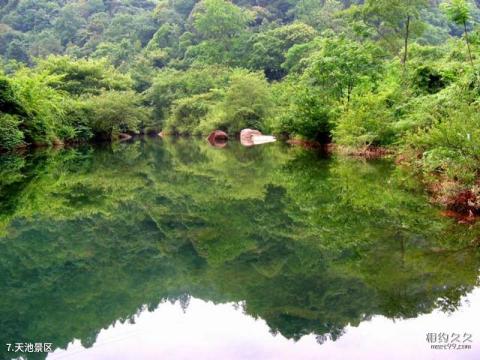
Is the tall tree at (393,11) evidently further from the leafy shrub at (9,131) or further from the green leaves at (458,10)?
the leafy shrub at (9,131)

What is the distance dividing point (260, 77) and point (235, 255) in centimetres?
3258

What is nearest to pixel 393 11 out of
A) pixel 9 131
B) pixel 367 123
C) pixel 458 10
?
pixel 367 123

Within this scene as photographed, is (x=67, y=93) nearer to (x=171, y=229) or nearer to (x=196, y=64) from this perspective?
(x=196, y=64)

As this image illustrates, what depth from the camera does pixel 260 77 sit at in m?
37.8

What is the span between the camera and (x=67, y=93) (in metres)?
33.4

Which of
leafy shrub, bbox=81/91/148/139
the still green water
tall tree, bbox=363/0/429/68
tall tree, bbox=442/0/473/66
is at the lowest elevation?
the still green water

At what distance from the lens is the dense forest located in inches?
514

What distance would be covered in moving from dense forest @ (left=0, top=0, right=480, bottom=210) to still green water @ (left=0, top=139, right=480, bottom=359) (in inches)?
86.0

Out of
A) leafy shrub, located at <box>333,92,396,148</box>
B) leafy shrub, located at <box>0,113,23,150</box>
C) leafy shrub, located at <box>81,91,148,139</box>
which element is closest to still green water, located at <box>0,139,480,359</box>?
leafy shrub, located at <box>333,92,396,148</box>

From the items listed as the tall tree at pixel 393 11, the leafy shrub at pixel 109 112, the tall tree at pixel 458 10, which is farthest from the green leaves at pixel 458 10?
the leafy shrub at pixel 109 112

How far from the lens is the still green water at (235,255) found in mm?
4641

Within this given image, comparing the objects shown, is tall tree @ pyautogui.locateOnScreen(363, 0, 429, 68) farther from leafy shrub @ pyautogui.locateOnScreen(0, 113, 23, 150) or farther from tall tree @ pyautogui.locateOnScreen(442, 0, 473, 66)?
leafy shrub @ pyautogui.locateOnScreen(0, 113, 23, 150)

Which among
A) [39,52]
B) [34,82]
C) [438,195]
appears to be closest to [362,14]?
[34,82]

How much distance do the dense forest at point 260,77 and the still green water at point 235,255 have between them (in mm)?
2185
